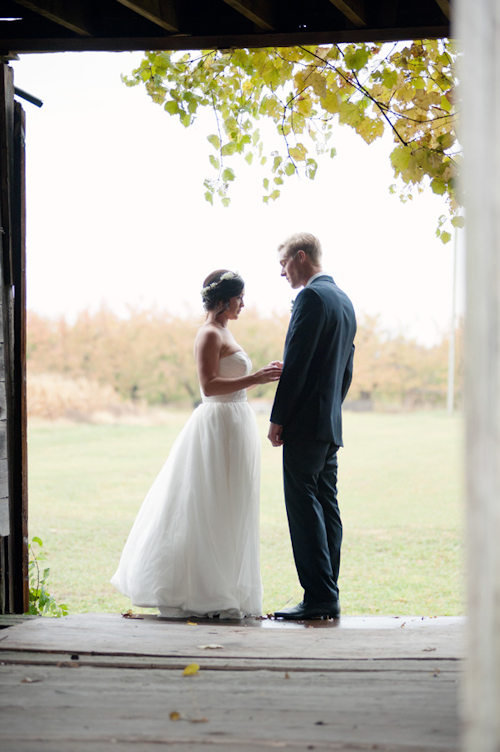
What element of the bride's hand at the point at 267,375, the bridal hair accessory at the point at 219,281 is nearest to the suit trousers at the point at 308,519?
the bride's hand at the point at 267,375

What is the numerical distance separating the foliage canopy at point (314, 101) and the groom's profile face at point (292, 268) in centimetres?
68

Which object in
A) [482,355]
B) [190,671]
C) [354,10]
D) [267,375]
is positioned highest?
[354,10]

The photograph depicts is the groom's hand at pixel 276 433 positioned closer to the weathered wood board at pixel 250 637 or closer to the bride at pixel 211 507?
the bride at pixel 211 507

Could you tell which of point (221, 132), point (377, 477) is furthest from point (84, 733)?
point (377, 477)

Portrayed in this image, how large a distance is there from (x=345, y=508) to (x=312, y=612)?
8.22 m

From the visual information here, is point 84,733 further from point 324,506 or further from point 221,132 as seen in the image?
point 221,132

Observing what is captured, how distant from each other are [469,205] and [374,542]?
322 inches

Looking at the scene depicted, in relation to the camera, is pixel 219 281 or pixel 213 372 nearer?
pixel 213 372

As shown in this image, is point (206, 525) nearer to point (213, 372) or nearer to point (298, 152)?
point (213, 372)

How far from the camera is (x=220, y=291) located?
3578 millimetres

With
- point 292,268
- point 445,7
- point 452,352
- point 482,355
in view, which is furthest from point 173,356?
point 482,355

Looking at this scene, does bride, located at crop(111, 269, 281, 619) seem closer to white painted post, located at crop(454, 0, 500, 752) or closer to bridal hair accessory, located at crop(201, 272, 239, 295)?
bridal hair accessory, located at crop(201, 272, 239, 295)

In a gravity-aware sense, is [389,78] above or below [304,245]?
above

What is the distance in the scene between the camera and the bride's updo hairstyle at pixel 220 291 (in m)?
3.58
